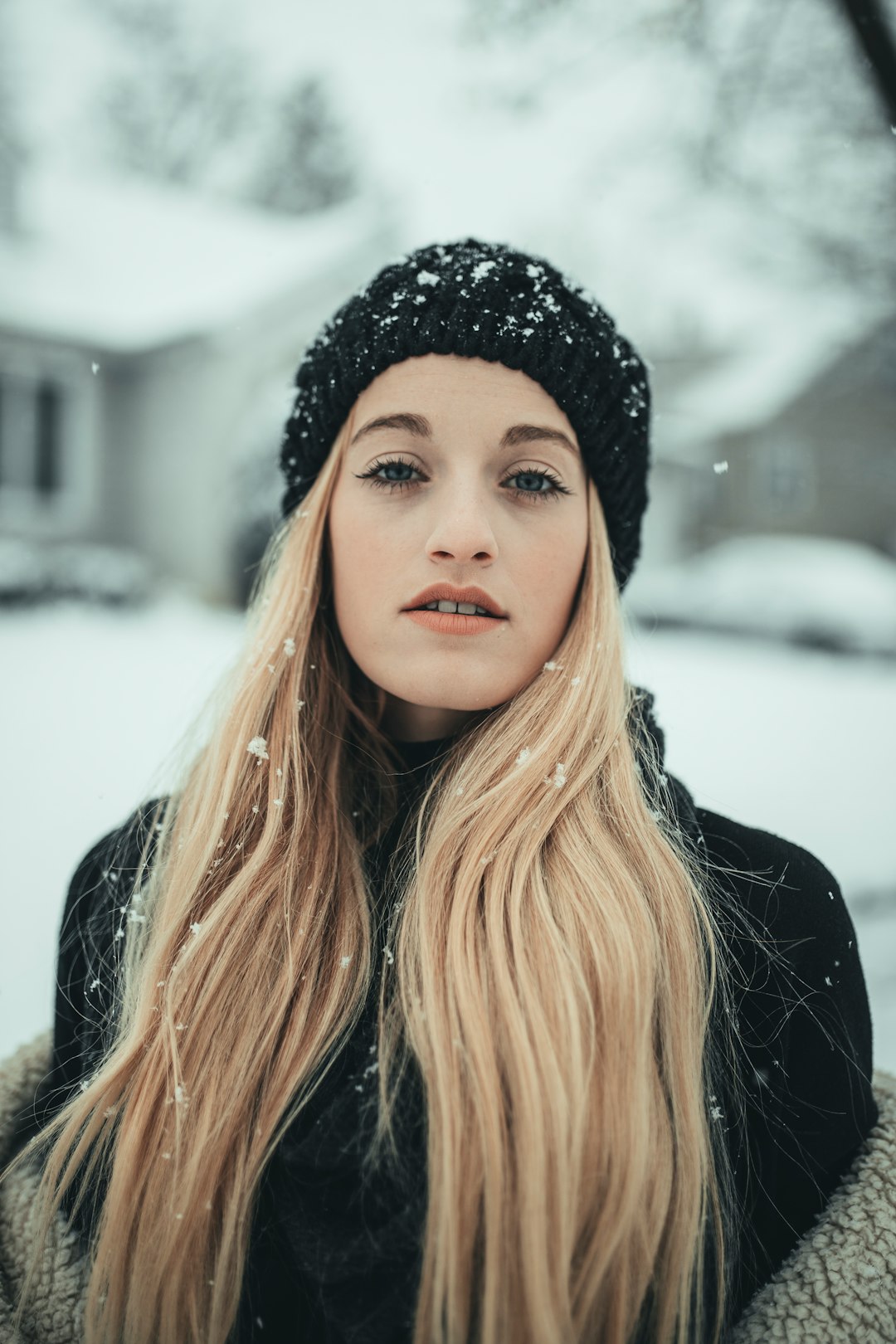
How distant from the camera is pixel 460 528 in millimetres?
1429

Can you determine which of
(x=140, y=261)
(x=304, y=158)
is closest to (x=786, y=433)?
(x=304, y=158)

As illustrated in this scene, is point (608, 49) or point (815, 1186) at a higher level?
point (608, 49)

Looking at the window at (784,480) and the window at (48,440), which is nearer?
the window at (48,440)

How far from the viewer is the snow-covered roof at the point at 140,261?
921cm

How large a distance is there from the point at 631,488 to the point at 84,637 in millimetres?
5804

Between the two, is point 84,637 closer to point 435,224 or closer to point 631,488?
point 435,224

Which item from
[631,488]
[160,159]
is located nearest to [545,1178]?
[631,488]

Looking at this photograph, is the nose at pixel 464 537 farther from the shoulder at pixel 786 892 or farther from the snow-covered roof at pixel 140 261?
the snow-covered roof at pixel 140 261

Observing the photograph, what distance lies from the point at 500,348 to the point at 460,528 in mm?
387

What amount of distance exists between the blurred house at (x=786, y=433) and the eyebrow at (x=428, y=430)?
3618mm

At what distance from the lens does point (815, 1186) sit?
52.1 inches

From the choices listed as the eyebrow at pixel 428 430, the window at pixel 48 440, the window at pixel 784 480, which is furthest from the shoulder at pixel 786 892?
the window at pixel 784 480

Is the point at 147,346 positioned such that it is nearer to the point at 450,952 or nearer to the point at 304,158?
the point at 304,158

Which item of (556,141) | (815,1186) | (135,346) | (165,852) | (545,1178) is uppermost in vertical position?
(135,346)
